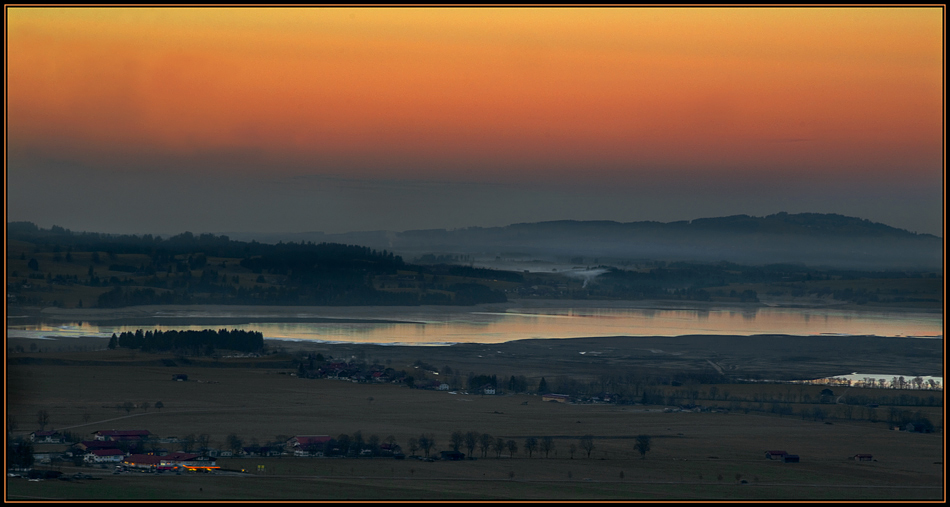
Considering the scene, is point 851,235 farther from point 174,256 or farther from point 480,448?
point 480,448

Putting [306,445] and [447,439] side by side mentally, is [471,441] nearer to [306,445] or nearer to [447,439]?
[447,439]

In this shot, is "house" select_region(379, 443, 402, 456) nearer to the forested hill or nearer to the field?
the field

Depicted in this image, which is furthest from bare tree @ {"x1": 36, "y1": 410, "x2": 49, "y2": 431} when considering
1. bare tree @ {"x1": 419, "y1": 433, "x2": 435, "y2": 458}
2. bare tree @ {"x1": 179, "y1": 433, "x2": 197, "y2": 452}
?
bare tree @ {"x1": 419, "y1": 433, "x2": 435, "y2": 458}

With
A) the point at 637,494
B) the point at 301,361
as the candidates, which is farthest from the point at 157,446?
the point at 301,361

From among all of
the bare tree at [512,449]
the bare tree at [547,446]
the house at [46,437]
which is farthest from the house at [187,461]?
the bare tree at [547,446]

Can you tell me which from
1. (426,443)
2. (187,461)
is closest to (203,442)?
(187,461)

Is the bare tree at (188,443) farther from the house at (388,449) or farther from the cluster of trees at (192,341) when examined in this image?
the cluster of trees at (192,341)
